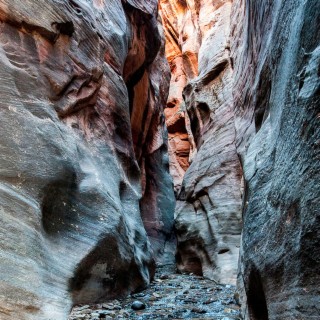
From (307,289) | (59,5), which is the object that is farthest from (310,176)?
(59,5)

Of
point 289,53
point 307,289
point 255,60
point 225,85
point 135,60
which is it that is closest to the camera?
point 307,289

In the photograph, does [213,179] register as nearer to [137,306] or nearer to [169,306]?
[169,306]

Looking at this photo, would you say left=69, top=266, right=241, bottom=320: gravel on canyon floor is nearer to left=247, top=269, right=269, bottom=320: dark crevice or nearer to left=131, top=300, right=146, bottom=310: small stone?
left=131, top=300, right=146, bottom=310: small stone

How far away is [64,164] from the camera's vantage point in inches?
250

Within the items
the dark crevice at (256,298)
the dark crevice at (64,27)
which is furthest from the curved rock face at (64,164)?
the dark crevice at (256,298)

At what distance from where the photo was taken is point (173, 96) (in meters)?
30.9

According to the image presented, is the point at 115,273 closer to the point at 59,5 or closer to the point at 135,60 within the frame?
the point at 59,5

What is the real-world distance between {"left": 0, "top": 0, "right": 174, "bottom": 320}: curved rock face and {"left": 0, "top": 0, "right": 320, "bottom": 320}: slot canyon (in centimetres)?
3

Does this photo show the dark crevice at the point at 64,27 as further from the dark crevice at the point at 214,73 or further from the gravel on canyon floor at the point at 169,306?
the dark crevice at the point at 214,73

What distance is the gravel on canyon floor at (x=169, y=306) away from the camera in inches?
228

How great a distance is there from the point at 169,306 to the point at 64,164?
338 centimetres

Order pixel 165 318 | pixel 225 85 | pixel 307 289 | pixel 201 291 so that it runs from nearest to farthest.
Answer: pixel 307 289 < pixel 165 318 < pixel 201 291 < pixel 225 85

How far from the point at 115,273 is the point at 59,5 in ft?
20.2

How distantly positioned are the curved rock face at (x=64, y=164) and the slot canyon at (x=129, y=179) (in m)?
0.03
